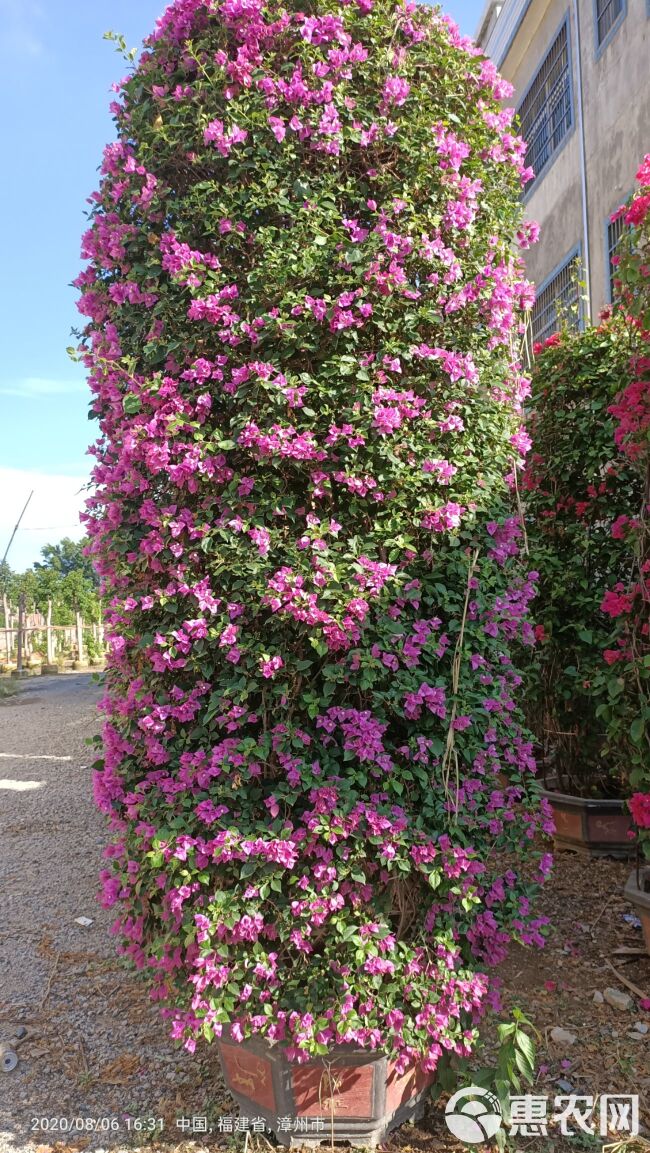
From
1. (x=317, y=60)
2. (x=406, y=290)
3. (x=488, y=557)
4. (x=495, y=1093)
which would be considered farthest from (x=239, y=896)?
(x=317, y=60)

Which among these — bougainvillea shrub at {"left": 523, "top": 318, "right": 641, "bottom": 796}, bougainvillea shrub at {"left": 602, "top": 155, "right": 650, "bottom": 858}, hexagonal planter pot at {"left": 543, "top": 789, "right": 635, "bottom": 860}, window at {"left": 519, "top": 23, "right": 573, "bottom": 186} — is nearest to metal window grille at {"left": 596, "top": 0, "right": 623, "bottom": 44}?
window at {"left": 519, "top": 23, "right": 573, "bottom": 186}

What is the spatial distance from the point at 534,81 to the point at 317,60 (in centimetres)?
926

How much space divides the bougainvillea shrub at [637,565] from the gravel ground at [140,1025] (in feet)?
2.09

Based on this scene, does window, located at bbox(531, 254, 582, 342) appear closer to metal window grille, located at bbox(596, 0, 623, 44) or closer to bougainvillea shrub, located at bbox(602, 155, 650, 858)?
metal window grille, located at bbox(596, 0, 623, 44)

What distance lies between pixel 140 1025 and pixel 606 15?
8974 millimetres

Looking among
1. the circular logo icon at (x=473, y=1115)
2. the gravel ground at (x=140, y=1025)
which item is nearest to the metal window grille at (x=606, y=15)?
the gravel ground at (x=140, y=1025)

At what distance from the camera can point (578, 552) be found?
4.32 metres

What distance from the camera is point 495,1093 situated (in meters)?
2.34

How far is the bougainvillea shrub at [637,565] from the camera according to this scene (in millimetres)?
3035

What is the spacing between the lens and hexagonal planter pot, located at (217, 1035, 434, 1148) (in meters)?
2.25

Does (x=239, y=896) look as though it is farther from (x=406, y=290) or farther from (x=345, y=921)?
(x=406, y=290)

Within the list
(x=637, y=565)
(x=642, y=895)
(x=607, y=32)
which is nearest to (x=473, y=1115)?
(x=642, y=895)

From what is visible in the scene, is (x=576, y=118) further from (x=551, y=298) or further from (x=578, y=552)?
(x=578, y=552)

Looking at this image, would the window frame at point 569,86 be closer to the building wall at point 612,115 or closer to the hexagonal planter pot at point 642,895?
the building wall at point 612,115
